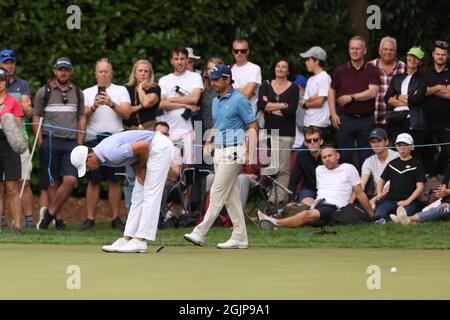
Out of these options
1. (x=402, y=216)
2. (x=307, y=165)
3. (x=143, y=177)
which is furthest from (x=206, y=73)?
(x=143, y=177)

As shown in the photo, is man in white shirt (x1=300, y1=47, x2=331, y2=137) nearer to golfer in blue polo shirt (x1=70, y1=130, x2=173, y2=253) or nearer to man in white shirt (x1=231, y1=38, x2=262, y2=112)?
man in white shirt (x1=231, y1=38, x2=262, y2=112)

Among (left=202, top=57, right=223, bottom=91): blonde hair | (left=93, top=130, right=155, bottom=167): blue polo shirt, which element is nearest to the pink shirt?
(left=202, top=57, right=223, bottom=91): blonde hair

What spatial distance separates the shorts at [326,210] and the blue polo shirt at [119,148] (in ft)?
13.0

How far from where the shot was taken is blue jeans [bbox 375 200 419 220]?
18.5m

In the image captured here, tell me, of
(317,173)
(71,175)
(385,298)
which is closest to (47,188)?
(71,175)

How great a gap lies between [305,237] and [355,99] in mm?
3009

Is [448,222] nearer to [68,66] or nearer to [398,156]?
[398,156]

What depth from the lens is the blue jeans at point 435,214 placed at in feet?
60.2

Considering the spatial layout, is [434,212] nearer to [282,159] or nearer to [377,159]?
[377,159]

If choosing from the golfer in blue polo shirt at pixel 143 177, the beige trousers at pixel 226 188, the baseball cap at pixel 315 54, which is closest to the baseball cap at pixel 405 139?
the baseball cap at pixel 315 54

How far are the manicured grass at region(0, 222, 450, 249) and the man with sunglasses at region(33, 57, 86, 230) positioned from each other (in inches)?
22.0

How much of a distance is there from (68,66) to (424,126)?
5.12m

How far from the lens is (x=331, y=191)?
61.5 feet

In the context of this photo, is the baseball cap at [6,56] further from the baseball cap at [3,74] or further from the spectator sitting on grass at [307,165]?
the spectator sitting on grass at [307,165]
